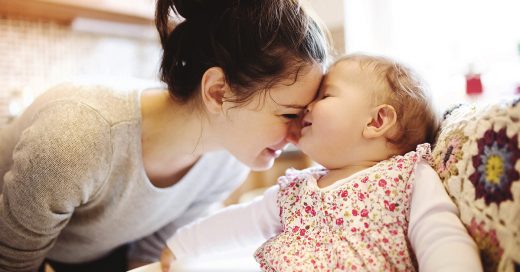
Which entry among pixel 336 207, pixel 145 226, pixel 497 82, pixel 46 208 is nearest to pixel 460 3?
pixel 497 82

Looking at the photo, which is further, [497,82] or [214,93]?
[497,82]

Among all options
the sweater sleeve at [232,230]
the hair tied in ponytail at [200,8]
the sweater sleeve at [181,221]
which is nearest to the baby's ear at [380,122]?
the sweater sleeve at [232,230]

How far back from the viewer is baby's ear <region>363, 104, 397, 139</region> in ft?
2.45

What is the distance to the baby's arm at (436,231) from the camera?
55 centimetres

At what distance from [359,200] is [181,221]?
0.77 m

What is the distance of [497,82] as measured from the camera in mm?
1327

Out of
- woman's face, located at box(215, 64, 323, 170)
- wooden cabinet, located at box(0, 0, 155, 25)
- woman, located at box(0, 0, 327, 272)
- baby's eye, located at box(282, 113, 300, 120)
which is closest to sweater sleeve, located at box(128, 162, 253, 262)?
woman, located at box(0, 0, 327, 272)

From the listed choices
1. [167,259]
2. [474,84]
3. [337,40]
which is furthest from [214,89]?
[337,40]

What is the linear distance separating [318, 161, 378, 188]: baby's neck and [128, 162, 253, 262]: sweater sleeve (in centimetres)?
52

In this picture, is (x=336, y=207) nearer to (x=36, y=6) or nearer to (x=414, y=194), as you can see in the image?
(x=414, y=194)

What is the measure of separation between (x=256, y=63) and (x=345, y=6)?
94 cm

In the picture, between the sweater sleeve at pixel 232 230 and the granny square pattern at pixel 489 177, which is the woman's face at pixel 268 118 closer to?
the sweater sleeve at pixel 232 230

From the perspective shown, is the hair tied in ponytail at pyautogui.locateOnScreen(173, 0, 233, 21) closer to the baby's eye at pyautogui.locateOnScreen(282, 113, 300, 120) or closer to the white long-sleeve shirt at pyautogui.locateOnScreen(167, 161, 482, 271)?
the baby's eye at pyautogui.locateOnScreen(282, 113, 300, 120)

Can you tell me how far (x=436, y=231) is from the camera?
23.2 inches
